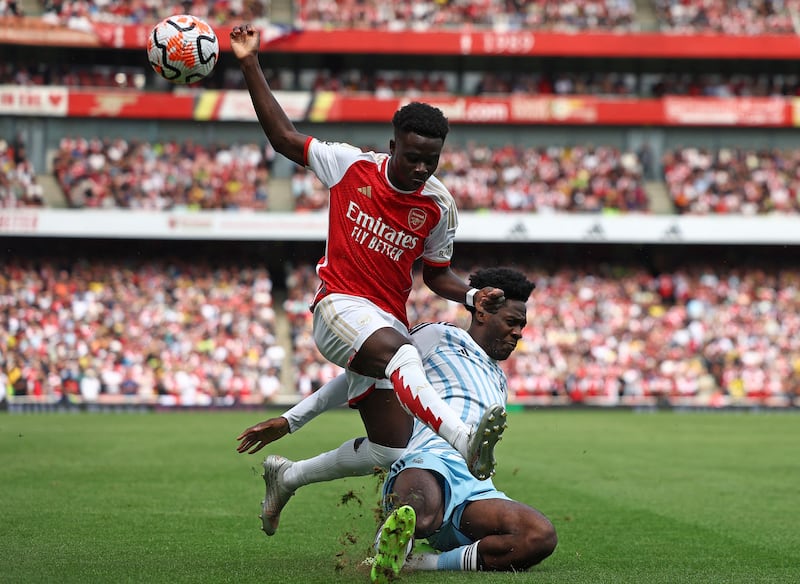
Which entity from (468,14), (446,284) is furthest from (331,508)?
(468,14)

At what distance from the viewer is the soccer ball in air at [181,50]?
7008 millimetres

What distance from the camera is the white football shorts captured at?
6.14 m

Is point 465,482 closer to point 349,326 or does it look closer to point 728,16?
point 349,326

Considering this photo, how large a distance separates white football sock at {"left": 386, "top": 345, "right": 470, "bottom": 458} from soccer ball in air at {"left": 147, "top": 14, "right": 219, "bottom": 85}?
2.50m

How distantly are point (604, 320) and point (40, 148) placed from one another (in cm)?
1753

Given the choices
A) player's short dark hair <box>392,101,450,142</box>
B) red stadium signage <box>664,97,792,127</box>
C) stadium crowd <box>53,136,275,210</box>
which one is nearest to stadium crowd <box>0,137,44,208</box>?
stadium crowd <box>53,136,275,210</box>

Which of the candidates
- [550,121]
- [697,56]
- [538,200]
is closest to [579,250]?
[538,200]

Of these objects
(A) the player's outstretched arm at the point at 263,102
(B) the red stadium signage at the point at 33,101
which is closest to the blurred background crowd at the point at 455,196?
(B) the red stadium signage at the point at 33,101

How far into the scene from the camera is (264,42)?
32.7m

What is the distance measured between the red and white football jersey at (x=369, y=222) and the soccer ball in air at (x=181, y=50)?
1.14 meters

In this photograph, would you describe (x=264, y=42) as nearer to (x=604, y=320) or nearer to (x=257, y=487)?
(x=604, y=320)

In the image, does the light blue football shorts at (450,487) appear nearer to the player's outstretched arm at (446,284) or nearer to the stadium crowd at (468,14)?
the player's outstretched arm at (446,284)

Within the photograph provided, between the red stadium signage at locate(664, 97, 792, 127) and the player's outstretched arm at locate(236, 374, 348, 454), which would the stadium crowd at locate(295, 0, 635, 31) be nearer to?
the red stadium signage at locate(664, 97, 792, 127)

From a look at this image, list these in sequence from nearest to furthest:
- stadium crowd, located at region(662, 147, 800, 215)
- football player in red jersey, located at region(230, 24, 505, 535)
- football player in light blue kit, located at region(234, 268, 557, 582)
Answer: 1. football player in light blue kit, located at region(234, 268, 557, 582)
2. football player in red jersey, located at region(230, 24, 505, 535)
3. stadium crowd, located at region(662, 147, 800, 215)
